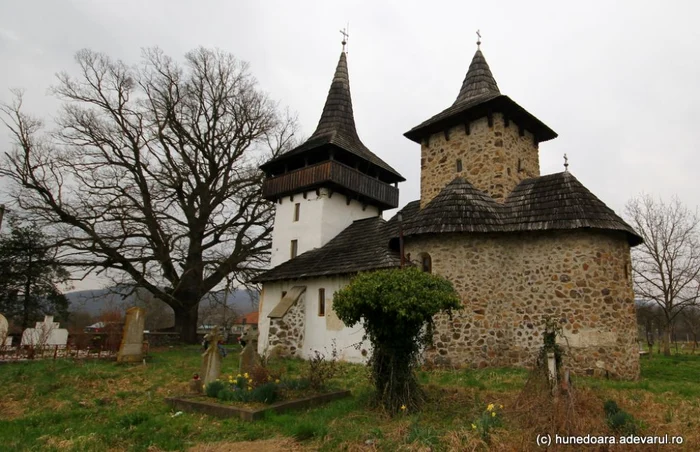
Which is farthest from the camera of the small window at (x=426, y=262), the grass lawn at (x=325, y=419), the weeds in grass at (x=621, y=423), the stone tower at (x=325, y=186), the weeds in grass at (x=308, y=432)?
the stone tower at (x=325, y=186)

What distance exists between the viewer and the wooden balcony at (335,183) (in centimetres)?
1909

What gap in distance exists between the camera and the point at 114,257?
1964cm

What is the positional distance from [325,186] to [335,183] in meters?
0.54

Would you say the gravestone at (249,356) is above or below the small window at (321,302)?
below

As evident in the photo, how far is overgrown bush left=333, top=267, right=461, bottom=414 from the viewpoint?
7.01 meters

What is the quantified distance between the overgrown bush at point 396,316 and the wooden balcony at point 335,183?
1180cm

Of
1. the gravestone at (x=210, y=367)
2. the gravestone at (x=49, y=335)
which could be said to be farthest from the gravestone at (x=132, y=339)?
the gravestone at (x=210, y=367)

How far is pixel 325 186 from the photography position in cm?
1927

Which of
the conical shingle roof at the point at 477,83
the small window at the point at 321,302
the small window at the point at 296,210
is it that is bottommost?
Result: the small window at the point at 321,302

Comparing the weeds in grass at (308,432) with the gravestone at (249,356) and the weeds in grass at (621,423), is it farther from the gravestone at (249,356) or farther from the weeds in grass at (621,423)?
the weeds in grass at (621,423)

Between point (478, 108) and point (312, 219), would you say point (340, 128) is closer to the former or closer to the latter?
point (312, 219)

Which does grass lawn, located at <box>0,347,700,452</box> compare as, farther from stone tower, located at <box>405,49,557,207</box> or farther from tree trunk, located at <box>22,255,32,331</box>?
tree trunk, located at <box>22,255,32,331</box>

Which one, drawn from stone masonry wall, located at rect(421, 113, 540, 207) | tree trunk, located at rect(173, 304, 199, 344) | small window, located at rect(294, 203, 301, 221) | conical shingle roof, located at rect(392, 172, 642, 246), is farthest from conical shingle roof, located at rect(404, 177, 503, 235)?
tree trunk, located at rect(173, 304, 199, 344)

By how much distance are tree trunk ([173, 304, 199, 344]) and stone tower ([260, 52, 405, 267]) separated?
17.4 ft
